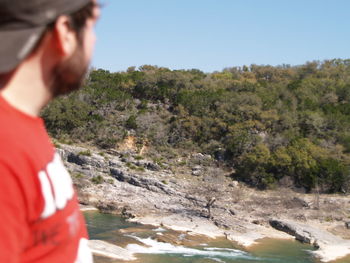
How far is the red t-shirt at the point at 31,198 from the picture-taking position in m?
0.66

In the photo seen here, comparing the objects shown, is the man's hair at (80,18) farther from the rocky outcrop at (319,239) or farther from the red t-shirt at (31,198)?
the rocky outcrop at (319,239)

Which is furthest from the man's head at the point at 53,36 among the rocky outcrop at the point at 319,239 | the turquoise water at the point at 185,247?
the rocky outcrop at the point at 319,239

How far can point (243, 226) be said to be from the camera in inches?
691

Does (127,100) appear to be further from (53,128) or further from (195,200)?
(195,200)

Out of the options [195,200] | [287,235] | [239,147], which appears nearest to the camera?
[287,235]

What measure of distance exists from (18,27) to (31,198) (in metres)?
0.26

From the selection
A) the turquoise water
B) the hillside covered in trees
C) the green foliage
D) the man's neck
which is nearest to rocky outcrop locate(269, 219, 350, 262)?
the turquoise water

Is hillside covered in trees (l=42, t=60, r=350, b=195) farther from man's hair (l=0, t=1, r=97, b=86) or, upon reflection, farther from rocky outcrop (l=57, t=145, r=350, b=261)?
man's hair (l=0, t=1, r=97, b=86)

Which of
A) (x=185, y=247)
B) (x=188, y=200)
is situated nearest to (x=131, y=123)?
(x=188, y=200)

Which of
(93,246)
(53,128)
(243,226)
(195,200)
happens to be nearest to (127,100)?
(53,128)

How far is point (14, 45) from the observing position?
71cm

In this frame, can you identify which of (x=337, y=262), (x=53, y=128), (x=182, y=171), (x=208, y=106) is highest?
(x=208, y=106)

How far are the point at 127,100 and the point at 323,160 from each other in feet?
38.8

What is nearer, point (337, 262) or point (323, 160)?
point (337, 262)
